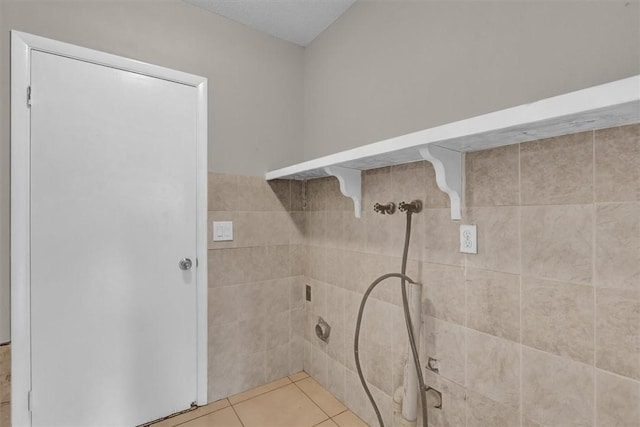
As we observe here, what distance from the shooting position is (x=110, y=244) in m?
1.37

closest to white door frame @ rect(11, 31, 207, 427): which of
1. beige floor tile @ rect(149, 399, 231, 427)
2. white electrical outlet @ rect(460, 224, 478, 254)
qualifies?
beige floor tile @ rect(149, 399, 231, 427)

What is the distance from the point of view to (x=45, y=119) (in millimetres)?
1236

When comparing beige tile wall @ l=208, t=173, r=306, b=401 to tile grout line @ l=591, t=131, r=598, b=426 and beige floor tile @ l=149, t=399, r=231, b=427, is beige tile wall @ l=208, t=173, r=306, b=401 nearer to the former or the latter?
beige floor tile @ l=149, t=399, r=231, b=427

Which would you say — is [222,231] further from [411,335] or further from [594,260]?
[594,260]

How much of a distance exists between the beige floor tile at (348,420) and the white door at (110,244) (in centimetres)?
78

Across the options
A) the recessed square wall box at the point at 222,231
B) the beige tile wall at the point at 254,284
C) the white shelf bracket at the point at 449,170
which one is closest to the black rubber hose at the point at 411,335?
the white shelf bracket at the point at 449,170

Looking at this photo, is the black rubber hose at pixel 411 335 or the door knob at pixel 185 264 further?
the door knob at pixel 185 264

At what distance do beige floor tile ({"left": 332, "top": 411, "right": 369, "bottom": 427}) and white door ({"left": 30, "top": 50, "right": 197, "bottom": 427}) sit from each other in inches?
30.6

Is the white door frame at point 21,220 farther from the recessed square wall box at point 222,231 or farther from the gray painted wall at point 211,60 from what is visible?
the recessed square wall box at point 222,231

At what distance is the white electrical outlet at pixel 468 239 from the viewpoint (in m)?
1.01

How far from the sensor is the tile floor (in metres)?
1.44

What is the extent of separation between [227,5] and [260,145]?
2.48 ft

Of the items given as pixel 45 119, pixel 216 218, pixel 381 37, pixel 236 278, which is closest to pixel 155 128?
pixel 45 119

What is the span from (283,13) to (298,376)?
7.14ft
